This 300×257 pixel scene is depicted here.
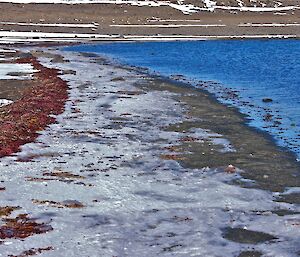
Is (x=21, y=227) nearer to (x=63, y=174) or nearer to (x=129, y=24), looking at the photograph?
(x=63, y=174)

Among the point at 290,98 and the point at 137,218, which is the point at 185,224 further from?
the point at 290,98

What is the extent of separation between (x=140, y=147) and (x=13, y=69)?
95.0 ft

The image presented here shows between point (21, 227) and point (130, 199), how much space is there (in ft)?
12.4

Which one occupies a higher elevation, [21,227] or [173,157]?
[21,227]

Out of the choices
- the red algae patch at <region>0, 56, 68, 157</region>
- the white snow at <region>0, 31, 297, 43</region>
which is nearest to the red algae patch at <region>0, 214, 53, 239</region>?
the red algae patch at <region>0, 56, 68, 157</region>

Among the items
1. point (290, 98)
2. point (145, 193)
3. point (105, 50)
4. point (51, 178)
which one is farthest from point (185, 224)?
point (105, 50)

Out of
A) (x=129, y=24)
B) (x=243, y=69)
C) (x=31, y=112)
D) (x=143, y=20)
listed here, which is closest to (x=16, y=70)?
(x=243, y=69)

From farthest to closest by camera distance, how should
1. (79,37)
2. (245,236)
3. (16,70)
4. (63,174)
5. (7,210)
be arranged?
1. (79,37)
2. (16,70)
3. (63,174)
4. (7,210)
5. (245,236)

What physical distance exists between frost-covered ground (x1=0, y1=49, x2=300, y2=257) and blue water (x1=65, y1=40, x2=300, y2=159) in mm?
5799

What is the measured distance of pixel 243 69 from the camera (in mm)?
57906

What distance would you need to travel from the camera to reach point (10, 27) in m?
101

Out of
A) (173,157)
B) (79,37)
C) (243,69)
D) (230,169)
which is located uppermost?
(230,169)

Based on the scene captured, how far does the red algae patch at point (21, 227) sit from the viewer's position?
15711mm

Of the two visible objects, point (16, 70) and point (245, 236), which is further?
point (16, 70)
